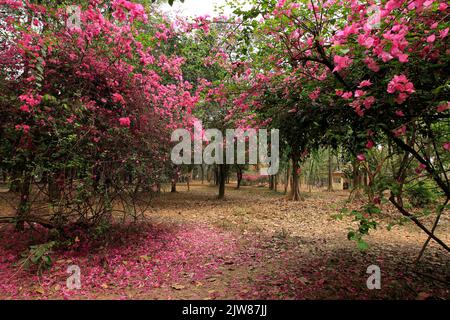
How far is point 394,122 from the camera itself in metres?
2.86

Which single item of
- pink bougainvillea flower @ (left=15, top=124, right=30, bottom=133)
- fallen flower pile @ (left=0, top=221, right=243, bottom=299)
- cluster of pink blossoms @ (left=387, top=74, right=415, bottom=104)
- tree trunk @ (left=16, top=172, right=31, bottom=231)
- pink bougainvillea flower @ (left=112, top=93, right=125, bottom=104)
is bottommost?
fallen flower pile @ (left=0, top=221, right=243, bottom=299)

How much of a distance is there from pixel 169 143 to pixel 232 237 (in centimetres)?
278

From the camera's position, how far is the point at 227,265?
4547mm

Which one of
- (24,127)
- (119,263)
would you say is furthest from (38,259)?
(24,127)

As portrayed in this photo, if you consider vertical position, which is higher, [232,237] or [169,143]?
[169,143]

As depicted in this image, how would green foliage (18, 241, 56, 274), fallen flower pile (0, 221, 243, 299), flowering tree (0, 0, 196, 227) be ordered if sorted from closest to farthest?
fallen flower pile (0, 221, 243, 299), green foliage (18, 241, 56, 274), flowering tree (0, 0, 196, 227)

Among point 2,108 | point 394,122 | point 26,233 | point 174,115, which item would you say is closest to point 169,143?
point 174,115

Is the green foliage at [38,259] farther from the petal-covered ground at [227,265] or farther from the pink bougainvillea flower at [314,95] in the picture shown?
the pink bougainvillea flower at [314,95]

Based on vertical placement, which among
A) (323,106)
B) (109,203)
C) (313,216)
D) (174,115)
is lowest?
(313,216)

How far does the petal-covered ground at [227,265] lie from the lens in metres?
3.46

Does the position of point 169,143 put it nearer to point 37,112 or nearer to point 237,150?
point 37,112

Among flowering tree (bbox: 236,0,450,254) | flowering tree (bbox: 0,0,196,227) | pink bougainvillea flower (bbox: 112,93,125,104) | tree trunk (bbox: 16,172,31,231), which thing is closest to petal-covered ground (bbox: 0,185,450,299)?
tree trunk (bbox: 16,172,31,231)

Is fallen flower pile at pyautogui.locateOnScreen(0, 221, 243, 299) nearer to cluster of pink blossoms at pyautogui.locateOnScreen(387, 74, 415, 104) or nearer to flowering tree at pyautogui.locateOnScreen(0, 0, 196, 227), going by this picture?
flowering tree at pyautogui.locateOnScreen(0, 0, 196, 227)

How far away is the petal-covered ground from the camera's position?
3459mm
